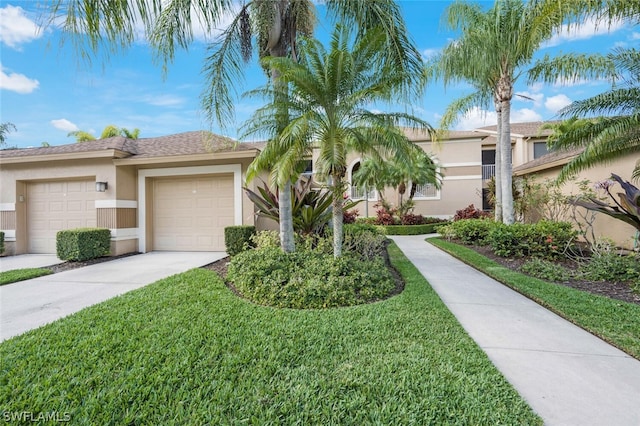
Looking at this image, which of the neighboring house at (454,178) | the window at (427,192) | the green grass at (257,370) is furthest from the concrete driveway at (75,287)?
the window at (427,192)

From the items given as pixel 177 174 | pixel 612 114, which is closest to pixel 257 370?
pixel 177 174

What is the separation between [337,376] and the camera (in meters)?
2.50

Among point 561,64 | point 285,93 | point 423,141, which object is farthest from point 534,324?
point 423,141

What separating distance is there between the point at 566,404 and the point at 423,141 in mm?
17270

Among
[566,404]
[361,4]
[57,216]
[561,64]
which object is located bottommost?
[566,404]

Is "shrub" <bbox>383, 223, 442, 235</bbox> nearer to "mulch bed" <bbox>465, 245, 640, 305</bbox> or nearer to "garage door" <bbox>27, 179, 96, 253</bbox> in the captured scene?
"mulch bed" <bbox>465, 245, 640, 305</bbox>

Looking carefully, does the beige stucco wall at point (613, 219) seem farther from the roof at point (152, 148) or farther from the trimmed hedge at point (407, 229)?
the roof at point (152, 148)

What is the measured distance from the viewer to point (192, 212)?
31.4 feet

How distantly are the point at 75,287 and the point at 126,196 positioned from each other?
14.8 feet

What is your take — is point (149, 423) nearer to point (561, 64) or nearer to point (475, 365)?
point (475, 365)

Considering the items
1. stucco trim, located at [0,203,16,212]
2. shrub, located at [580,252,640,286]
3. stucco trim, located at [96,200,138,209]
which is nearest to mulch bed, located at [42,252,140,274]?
stucco trim, located at [96,200,138,209]

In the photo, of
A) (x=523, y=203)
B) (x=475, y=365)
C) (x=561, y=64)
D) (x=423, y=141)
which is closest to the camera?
(x=475, y=365)

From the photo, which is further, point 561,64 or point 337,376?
point 561,64

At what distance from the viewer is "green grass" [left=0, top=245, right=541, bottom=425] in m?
2.10
